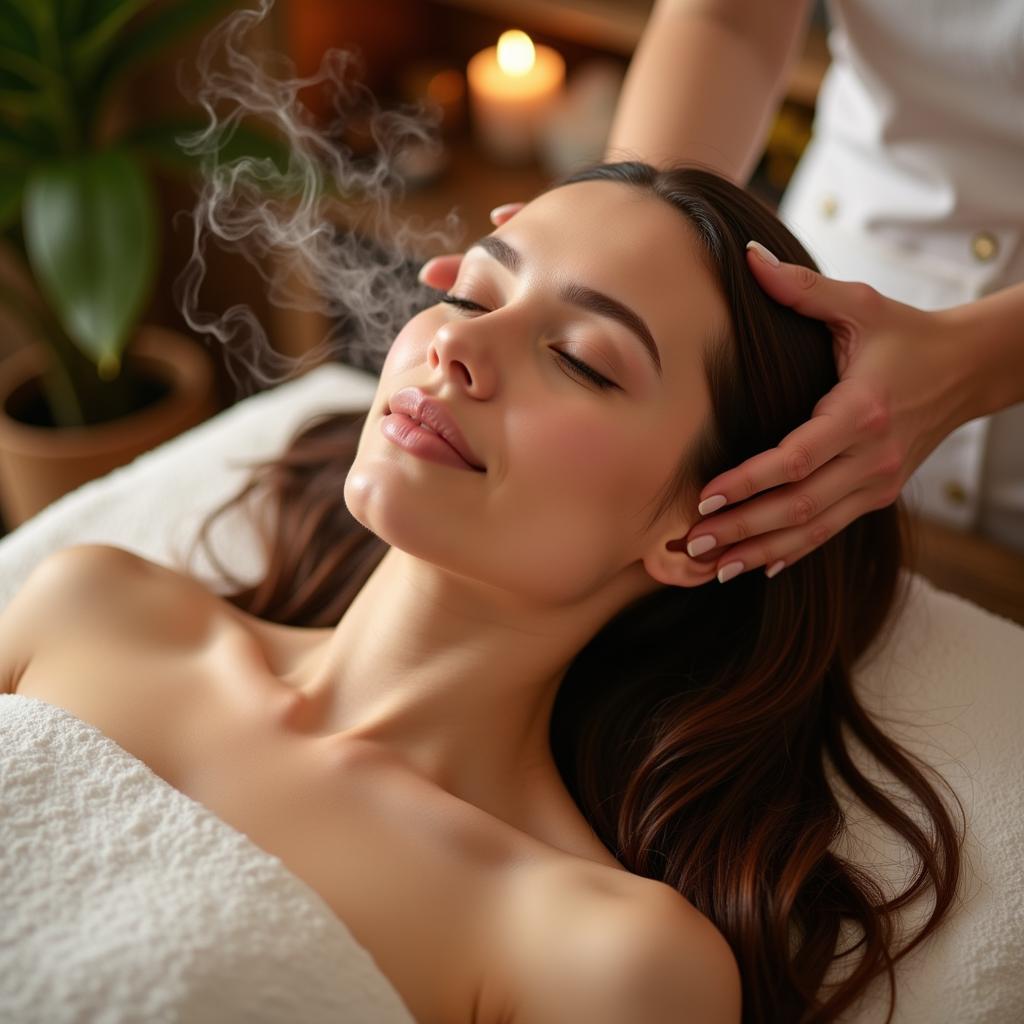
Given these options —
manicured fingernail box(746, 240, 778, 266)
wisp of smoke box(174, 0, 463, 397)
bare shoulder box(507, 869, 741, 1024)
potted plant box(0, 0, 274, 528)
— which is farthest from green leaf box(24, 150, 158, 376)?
bare shoulder box(507, 869, 741, 1024)

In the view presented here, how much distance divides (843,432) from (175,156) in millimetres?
1552

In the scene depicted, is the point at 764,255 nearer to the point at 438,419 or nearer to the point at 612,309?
the point at 612,309

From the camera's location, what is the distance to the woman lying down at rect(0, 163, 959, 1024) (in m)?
1.05

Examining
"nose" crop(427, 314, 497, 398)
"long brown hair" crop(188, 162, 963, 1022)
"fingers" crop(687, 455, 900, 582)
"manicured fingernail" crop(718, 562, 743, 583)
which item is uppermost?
"nose" crop(427, 314, 497, 398)

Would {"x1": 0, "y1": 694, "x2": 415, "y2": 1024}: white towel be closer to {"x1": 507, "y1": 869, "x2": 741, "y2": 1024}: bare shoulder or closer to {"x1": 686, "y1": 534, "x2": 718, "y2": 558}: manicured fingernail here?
{"x1": 507, "y1": 869, "x2": 741, "y2": 1024}: bare shoulder

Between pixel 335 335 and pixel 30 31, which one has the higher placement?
pixel 30 31

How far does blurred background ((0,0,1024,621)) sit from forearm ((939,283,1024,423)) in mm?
455

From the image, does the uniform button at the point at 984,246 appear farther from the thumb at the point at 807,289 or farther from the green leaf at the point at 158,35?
the green leaf at the point at 158,35

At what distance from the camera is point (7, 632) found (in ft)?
4.15

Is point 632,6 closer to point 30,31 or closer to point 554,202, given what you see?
point 30,31

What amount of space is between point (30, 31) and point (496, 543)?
61.0 inches

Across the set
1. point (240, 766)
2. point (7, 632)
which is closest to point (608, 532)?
point (240, 766)

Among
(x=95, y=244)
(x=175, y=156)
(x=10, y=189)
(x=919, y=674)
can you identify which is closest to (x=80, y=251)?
(x=95, y=244)

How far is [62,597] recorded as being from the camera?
4.23 ft
